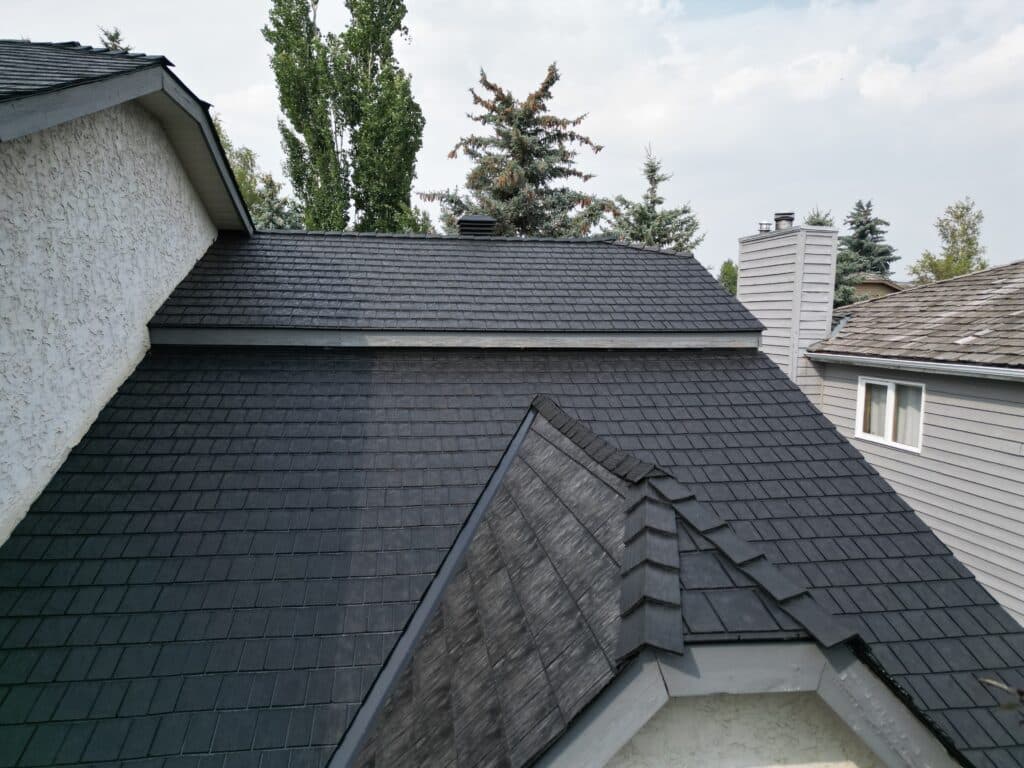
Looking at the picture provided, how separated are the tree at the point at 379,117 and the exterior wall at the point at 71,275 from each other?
13667 mm

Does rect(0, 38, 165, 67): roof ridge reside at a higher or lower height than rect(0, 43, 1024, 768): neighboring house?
higher

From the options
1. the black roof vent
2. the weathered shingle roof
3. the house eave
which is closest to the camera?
the house eave

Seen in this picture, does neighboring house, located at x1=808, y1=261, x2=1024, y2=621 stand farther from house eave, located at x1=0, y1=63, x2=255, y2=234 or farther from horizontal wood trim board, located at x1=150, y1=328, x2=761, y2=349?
house eave, located at x1=0, y1=63, x2=255, y2=234

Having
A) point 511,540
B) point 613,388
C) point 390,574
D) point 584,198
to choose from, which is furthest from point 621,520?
point 584,198

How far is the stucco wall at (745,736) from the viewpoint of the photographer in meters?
1.74

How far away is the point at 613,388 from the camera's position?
664cm

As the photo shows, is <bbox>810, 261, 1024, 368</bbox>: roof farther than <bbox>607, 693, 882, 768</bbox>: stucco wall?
Yes

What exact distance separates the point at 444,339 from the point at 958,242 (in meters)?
34.1

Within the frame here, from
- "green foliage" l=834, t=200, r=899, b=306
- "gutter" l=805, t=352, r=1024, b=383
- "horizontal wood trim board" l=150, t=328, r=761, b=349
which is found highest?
"green foliage" l=834, t=200, r=899, b=306

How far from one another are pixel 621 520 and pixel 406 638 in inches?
94.3

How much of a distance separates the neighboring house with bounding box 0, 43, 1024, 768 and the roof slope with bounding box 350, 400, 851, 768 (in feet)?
0.05

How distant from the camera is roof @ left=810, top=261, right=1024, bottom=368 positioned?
7266mm

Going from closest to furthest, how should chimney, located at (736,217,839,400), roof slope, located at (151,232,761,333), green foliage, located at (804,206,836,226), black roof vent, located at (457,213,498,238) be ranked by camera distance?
roof slope, located at (151,232,761,333)
black roof vent, located at (457,213,498,238)
chimney, located at (736,217,839,400)
green foliage, located at (804,206,836,226)

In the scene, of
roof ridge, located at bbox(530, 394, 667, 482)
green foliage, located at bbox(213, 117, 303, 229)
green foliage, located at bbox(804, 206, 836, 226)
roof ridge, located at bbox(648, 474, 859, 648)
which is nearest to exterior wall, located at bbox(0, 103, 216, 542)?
roof ridge, located at bbox(530, 394, 667, 482)
